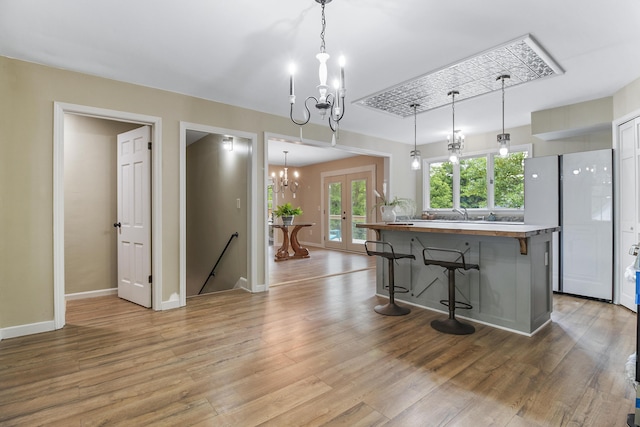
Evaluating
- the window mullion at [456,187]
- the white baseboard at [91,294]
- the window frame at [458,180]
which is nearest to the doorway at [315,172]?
the window frame at [458,180]

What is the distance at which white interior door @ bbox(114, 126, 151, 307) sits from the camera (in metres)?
3.72

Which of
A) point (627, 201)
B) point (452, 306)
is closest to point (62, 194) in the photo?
point (452, 306)

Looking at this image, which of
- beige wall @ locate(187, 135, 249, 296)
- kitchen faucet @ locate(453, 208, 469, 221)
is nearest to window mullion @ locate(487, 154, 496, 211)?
kitchen faucet @ locate(453, 208, 469, 221)

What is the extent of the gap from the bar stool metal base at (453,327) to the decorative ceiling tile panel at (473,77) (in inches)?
96.2

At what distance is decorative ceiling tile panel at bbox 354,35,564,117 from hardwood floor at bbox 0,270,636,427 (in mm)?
2500

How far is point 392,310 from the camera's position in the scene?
138 inches

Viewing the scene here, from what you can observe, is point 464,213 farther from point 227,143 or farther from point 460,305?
point 227,143

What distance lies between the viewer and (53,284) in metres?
3.08

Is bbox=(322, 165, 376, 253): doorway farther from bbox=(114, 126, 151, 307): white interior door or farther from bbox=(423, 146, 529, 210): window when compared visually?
bbox=(114, 126, 151, 307): white interior door

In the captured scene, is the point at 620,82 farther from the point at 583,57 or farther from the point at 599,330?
the point at 599,330

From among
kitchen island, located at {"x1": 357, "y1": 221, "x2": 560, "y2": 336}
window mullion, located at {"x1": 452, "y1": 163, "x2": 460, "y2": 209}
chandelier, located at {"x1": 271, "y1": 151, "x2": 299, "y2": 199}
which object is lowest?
kitchen island, located at {"x1": 357, "y1": 221, "x2": 560, "y2": 336}

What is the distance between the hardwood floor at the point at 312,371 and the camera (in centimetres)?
182

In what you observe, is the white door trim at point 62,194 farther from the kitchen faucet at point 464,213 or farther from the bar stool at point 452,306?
the kitchen faucet at point 464,213

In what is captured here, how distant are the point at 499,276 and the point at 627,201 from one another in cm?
203
